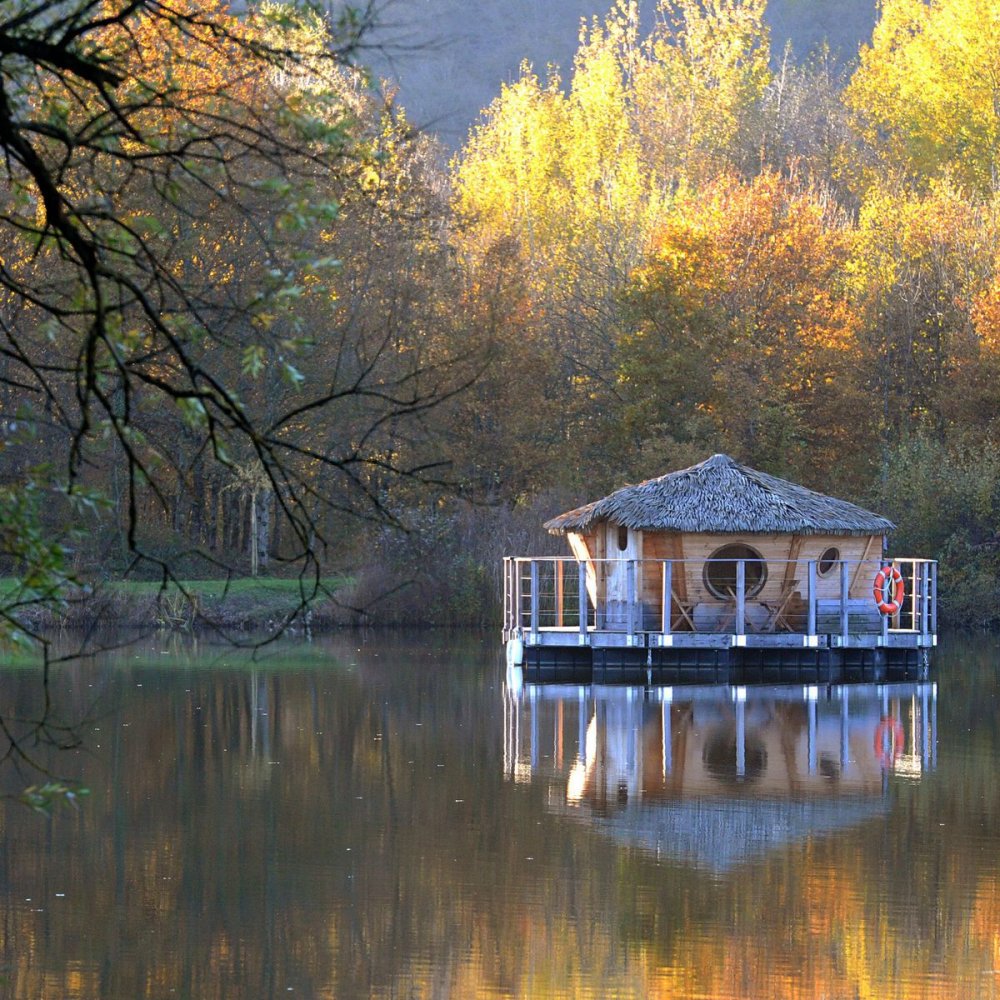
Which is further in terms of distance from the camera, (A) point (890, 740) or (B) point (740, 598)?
(B) point (740, 598)

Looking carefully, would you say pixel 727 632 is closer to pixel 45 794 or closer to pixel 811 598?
pixel 811 598

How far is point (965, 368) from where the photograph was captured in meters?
45.2

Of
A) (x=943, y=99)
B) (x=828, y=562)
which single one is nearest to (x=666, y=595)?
(x=828, y=562)

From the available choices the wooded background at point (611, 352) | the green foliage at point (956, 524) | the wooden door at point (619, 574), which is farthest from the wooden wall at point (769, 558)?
the green foliage at point (956, 524)

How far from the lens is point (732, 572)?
101ft

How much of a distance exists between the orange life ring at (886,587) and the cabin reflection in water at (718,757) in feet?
8.69

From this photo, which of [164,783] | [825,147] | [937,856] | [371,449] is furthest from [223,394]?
[825,147]

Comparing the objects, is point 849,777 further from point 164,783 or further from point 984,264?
point 984,264

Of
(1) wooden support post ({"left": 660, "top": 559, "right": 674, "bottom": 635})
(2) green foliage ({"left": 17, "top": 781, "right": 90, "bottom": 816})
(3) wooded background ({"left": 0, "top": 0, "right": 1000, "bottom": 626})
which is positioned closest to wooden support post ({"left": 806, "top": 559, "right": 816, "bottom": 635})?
(1) wooden support post ({"left": 660, "top": 559, "right": 674, "bottom": 635})

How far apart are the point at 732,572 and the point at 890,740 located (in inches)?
398

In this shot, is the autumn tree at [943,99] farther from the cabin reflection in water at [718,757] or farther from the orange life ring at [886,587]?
the cabin reflection in water at [718,757]

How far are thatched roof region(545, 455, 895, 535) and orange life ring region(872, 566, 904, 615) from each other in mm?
678

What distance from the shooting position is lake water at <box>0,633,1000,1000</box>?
10.3m

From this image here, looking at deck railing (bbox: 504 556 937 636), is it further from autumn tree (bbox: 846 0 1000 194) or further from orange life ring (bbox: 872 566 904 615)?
autumn tree (bbox: 846 0 1000 194)
